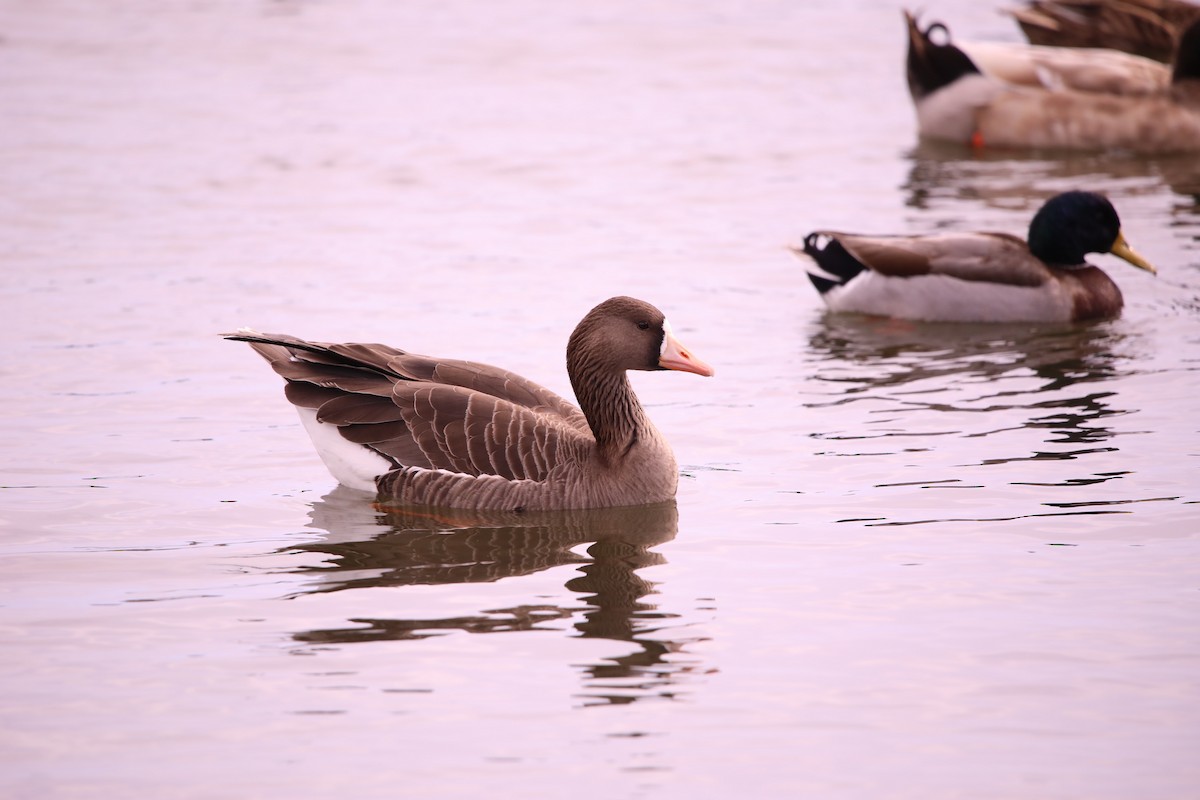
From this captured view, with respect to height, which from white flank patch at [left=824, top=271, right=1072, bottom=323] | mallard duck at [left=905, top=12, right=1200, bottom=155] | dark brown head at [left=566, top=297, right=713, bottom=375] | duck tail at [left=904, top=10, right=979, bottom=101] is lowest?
white flank patch at [left=824, top=271, right=1072, bottom=323]

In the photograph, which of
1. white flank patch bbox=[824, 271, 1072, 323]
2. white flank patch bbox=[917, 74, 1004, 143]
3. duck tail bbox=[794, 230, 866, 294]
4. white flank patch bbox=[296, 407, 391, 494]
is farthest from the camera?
white flank patch bbox=[917, 74, 1004, 143]

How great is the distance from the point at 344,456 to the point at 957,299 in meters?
6.43

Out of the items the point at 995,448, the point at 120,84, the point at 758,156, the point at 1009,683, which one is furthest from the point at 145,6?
the point at 1009,683

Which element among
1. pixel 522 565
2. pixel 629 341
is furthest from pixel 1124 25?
pixel 522 565

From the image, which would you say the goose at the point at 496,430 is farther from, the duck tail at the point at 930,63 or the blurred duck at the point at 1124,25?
the blurred duck at the point at 1124,25

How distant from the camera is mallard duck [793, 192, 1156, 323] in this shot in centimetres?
1422

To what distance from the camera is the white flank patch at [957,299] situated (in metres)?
14.2

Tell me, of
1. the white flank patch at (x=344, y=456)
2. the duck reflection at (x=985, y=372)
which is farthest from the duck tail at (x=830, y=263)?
the white flank patch at (x=344, y=456)

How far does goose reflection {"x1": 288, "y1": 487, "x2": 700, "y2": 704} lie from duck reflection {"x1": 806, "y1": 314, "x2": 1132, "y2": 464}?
7.69ft

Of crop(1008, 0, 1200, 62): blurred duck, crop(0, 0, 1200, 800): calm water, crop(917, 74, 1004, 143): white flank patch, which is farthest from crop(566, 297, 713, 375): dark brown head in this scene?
crop(1008, 0, 1200, 62): blurred duck

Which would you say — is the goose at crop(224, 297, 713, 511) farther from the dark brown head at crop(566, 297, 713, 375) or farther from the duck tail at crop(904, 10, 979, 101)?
the duck tail at crop(904, 10, 979, 101)

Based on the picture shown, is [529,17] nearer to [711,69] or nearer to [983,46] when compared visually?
[711,69]

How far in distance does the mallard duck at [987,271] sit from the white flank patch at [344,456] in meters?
5.89

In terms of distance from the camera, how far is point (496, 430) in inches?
390
